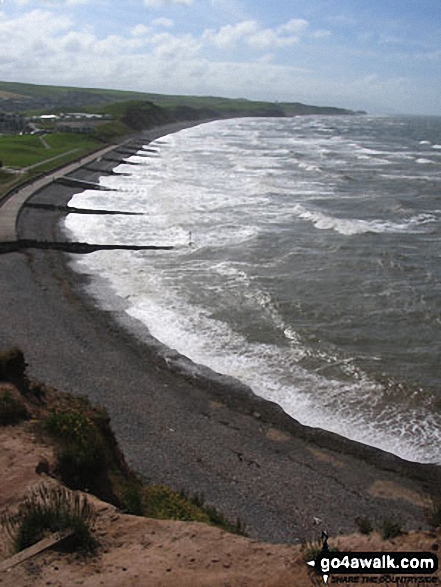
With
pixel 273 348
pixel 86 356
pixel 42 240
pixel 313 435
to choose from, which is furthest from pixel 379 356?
pixel 42 240

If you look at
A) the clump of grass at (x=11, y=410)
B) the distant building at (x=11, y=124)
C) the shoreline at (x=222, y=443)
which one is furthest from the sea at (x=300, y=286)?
the distant building at (x=11, y=124)

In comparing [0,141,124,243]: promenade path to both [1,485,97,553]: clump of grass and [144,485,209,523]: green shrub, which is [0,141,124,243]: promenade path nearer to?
[144,485,209,523]: green shrub

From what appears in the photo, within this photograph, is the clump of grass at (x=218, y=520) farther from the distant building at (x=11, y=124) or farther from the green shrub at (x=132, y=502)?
the distant building at (x=11, y=124)

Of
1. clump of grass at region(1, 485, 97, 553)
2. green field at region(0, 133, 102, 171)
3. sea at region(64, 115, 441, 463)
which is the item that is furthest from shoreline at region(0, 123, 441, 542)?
green field at region(0, 133, 102, 171)

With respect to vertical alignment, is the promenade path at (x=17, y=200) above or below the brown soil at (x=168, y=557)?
above

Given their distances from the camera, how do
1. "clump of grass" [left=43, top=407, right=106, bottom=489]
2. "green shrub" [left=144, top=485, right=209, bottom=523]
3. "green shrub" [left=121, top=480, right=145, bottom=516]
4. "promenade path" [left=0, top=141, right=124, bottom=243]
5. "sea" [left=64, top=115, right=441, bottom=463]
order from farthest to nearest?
"promenade path" [left=0, top=141, right=124, bottom=243] < "sea" [left=64, top=115, right=441, bottom=463] < "green shrub" [left=144, top=485, right=209, bottom=523] < "clump of grass" [left=43, top=407, right=106, bottom=489] < "green shrub" [left=121, top=480, right=145, bottom=516]

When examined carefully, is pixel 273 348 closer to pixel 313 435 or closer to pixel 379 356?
pixel 379 356
